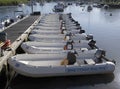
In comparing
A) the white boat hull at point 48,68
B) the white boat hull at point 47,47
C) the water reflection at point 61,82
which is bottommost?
the water reflection at point 61,82

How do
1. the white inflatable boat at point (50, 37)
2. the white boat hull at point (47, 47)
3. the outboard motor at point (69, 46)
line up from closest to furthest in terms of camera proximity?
the white boat hull at point (47, 47) → the outboard motor at point (69, 46) → the white inflatable boat at point (50, 37)

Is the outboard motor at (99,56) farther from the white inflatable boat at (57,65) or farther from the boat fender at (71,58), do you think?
the boat fender at (71,58)

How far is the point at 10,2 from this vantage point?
118 metres

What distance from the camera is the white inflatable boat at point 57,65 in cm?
2061

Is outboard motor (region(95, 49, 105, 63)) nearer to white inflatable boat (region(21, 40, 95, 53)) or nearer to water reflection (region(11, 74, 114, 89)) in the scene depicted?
water reflection (region(11, 74, 114, 89))

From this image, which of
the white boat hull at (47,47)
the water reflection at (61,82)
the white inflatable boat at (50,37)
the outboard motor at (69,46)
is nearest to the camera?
the water reflection at (61,82)

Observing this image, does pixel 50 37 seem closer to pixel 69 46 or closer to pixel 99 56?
pixel 69 46

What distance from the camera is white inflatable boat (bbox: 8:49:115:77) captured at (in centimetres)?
2061

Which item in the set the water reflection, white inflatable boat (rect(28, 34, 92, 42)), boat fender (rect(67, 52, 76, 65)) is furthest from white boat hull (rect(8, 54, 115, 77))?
white inflatable boat (rect(28, 34, 92, 42))

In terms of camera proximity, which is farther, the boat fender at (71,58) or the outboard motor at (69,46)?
the outboard motor at (69,46)

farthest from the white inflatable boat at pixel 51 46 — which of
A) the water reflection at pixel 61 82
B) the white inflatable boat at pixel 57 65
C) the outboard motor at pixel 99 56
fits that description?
the water reflection at pixel 61 82

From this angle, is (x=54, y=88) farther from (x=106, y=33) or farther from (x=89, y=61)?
(x=106, y=33)

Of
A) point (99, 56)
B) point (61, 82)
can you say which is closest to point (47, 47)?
point (99, 56)

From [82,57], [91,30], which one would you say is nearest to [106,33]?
[91,30]
